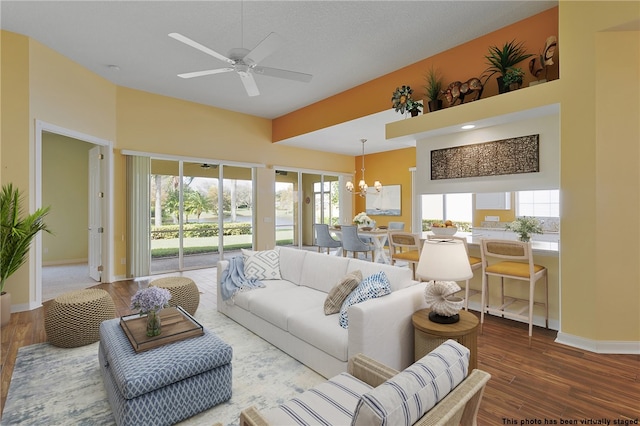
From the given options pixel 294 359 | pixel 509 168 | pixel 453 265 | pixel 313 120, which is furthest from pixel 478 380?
pixel 313 120

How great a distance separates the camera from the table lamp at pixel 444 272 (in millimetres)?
2174

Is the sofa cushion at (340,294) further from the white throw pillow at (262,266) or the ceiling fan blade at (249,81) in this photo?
the ceiling fan blade at (249,81)

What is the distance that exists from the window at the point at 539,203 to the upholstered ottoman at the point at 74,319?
568 centimetres

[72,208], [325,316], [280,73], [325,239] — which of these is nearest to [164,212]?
[72,208]

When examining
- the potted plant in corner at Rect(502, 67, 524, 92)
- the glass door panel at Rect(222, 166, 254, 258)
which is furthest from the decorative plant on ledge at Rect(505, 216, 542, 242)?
the glass door panel at Rect(222, 166, 254, 258)

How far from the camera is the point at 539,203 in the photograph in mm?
4793

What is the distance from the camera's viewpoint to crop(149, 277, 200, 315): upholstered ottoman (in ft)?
11.3

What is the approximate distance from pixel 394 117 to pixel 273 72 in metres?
3.02

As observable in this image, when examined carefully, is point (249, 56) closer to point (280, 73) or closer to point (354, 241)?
point (280, 73)

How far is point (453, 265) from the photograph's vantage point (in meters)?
2.17

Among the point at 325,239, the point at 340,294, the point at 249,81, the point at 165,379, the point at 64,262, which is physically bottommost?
the point at 64,262

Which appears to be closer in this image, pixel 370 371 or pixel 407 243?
pixel 370 371

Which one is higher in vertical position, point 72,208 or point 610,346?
point 72,208

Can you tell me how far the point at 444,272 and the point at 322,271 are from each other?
56.9 inches
